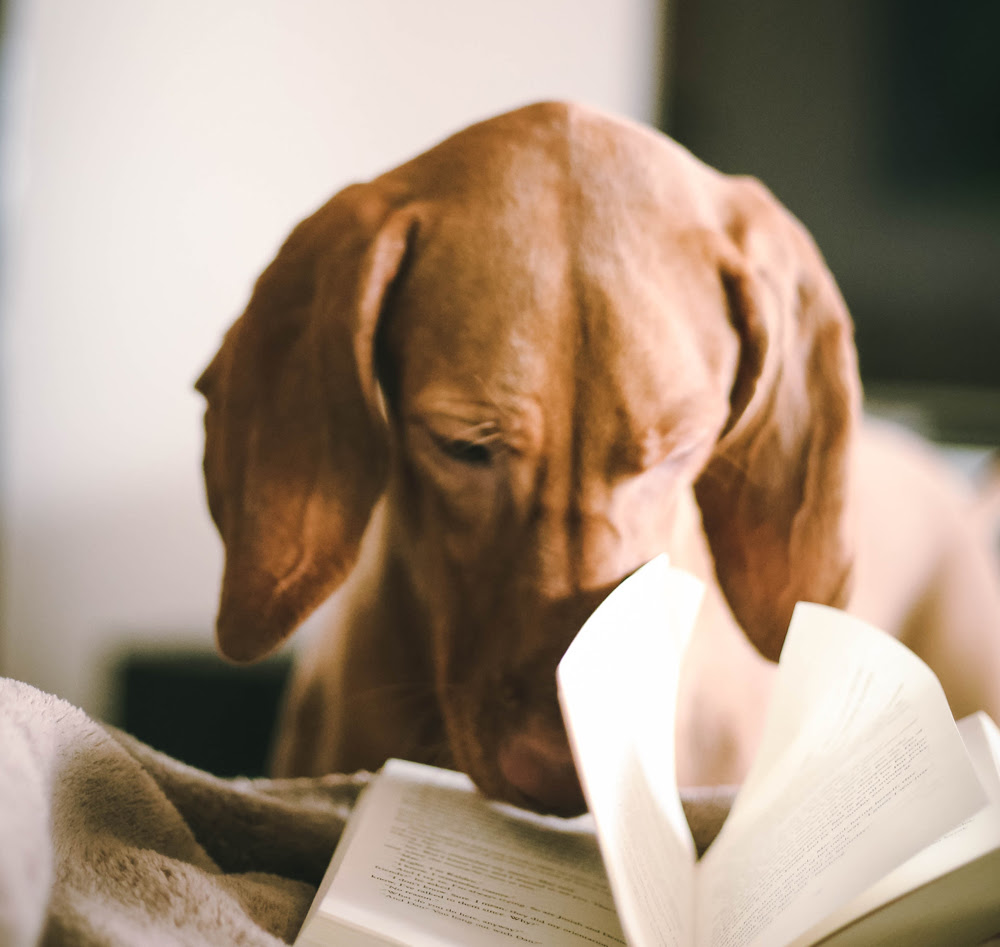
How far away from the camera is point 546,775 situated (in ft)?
2.14

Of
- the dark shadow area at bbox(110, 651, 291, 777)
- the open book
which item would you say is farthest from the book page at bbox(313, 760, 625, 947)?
the dark shadow area at bbox(110, 651, 291, 777)

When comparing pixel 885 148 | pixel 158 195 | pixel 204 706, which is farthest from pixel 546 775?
pixel 885 148

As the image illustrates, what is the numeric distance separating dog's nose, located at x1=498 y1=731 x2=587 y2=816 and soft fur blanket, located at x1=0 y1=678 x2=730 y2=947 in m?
0.10

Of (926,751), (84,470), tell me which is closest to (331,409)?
(926,751)

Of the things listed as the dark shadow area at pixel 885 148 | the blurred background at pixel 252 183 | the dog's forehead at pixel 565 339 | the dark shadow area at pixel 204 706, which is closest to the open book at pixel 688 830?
the dog's forehead at pixel 565 339

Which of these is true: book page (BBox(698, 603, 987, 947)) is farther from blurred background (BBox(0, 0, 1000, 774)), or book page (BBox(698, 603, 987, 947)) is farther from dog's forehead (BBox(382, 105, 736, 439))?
blurred background (BBox(0, 0, 1000, 774))

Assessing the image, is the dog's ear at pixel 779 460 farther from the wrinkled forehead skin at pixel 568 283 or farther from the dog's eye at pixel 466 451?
the dog's eye at pixel 466 451

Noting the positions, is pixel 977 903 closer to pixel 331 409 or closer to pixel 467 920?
pixel 467 920

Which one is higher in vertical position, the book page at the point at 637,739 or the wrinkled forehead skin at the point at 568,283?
the wrinkled forehead skin at the point at 568,283

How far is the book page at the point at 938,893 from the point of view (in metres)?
0.46

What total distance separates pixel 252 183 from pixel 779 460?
1430mm

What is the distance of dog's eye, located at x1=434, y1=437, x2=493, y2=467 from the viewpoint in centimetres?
78

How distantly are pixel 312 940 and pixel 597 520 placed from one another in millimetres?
368

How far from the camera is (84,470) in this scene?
2.06 m
